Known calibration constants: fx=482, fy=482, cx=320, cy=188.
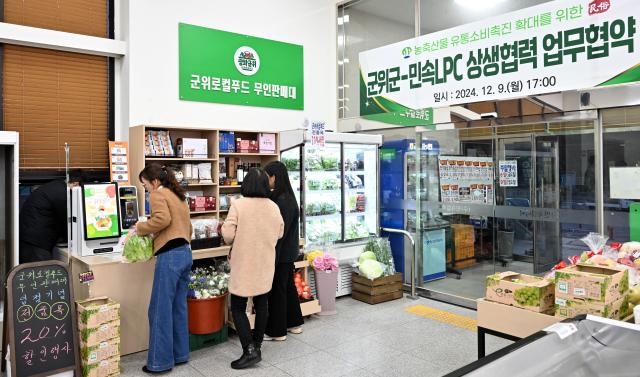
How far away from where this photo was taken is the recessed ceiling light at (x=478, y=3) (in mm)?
5395

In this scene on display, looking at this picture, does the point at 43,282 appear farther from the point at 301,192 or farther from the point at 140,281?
the point at 301,192

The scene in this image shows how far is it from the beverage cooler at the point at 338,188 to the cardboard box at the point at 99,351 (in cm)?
245

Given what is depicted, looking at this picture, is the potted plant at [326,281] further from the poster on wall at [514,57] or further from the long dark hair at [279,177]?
the poster on wall at [514,57]

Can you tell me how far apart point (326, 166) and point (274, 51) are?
1.69 metres

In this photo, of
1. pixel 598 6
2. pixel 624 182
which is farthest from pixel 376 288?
pixel 598 6

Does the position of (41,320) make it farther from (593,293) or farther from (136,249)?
(593,293)

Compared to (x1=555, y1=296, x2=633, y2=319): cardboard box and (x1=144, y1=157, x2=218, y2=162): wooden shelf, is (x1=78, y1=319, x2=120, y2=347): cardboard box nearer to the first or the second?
(x1=144, y1=157, x2=218, y2=162): wooden shelf

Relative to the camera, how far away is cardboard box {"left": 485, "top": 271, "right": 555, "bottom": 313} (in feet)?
8.39

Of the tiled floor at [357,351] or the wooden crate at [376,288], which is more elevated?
the wooden crate at [376,288]

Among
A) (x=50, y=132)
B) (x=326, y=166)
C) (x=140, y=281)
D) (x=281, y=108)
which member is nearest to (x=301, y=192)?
(x=326, y=166)

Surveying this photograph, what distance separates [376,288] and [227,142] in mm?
2439

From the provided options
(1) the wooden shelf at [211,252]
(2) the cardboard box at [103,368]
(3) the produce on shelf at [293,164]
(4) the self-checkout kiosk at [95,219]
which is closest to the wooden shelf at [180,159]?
(4) the self-checkout kiosk at [95,219]

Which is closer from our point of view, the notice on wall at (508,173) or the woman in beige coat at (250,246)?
the woman in beige coat at (250,246)

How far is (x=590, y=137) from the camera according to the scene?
184 inches
